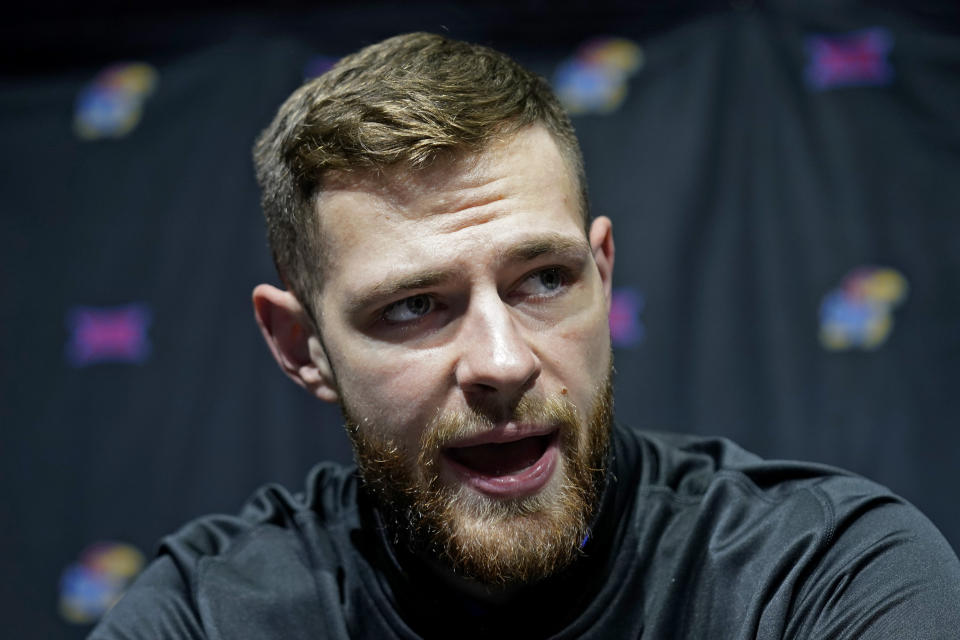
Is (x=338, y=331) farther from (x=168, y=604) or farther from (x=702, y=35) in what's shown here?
(x=702, y=35)

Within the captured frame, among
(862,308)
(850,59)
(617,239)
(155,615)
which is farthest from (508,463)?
(850,59)

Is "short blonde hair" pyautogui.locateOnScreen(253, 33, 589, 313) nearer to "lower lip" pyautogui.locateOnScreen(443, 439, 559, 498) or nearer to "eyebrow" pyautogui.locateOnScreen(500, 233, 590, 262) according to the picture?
"eyebrow" pyautogui.locateOnScreen(500, 233, 590, 262)

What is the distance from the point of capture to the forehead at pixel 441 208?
1.20m

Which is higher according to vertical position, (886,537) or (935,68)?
(935,68)

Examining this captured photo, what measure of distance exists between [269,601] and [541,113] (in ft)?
2.49

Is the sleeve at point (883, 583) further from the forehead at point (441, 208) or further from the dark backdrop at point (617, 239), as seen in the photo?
the dark backdrop at point (617, 239)

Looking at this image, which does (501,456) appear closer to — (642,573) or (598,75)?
(642,573)

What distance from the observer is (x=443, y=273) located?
119cm

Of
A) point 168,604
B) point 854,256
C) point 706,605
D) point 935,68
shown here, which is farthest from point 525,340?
point 935,68

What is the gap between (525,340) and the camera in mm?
1190

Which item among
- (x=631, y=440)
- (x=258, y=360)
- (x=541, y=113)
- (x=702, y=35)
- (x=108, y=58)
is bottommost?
(x=631, y=440)

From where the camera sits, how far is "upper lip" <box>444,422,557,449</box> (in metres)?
1.16

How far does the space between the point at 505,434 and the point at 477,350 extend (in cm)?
11

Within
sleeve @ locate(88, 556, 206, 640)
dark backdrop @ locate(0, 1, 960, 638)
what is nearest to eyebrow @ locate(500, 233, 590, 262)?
sleeve @ locate(88, 556, 206, 640)
